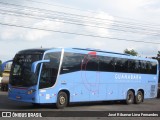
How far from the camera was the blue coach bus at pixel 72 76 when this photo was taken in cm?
1944

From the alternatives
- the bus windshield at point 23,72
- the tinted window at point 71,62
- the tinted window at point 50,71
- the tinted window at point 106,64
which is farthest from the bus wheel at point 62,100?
the tinted window at point 106,64

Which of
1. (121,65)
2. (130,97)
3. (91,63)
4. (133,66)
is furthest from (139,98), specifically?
(91,63)

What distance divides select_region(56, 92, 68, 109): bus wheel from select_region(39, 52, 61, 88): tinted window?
0.94 m

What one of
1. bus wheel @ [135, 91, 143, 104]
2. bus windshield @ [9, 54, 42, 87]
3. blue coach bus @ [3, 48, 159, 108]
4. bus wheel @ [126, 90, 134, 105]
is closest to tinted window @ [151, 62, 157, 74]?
blue coach bus @ [3, 48, 159, 108]

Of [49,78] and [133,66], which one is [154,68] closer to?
[133,66]

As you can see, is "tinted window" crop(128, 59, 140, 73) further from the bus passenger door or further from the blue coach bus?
the bus passenger door

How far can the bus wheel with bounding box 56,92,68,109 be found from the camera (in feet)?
66.6

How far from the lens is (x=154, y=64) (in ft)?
94.7

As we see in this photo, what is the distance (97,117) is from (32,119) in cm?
304

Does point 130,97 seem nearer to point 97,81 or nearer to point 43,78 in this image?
point 97,81

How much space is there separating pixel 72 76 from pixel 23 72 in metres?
2.79

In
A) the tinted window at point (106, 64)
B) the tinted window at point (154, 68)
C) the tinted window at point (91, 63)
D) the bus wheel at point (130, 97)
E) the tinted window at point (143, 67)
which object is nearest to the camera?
the tinted window at point (91, 63)

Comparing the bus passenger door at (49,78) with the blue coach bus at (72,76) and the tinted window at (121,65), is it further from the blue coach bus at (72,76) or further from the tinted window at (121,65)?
the tinted window at (121,65)

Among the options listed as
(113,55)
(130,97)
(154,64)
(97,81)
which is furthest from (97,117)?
(154,64)
